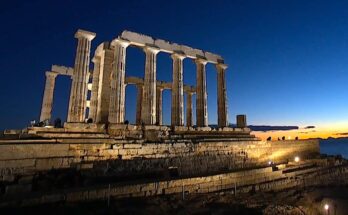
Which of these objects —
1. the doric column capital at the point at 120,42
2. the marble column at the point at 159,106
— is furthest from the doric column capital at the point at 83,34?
the marble column at the point at 159,106

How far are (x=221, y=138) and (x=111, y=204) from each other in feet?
42.7

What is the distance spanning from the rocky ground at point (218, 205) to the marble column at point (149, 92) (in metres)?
8.66

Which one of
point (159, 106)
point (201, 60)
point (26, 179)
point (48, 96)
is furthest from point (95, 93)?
point (26, 179)

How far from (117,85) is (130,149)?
5302 millimetres

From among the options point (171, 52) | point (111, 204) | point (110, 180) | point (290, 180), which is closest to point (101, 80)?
point (171, 52)

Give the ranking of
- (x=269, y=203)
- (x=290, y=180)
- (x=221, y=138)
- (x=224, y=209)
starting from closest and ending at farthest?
1. (x=224, y=209)
2. (x=269, y=203)
3. (x=290, y=180)
4. (x=221, y=138)

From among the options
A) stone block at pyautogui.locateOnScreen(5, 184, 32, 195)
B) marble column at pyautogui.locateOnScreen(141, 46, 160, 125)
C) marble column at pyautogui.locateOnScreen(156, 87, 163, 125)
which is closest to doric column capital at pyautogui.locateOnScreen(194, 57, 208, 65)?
marble column at pyautogui.locateOnScreen(141, 46, 160, 125)

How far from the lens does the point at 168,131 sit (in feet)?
59.8

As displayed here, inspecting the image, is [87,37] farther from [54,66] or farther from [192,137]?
[192,137]

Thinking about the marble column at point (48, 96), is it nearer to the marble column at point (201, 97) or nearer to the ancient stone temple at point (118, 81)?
the ancient stone temple at point (118, 81)

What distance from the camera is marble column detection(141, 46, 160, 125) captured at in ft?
62.0

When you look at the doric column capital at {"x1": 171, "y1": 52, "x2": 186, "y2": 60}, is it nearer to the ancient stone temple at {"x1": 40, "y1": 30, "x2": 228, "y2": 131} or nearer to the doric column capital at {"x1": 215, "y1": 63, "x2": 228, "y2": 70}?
the ancient stone temple at {"x1": 40, "y1": 30, "x2": 228, "y2": 131}

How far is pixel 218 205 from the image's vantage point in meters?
10.3

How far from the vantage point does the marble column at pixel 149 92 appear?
18.9 meters
